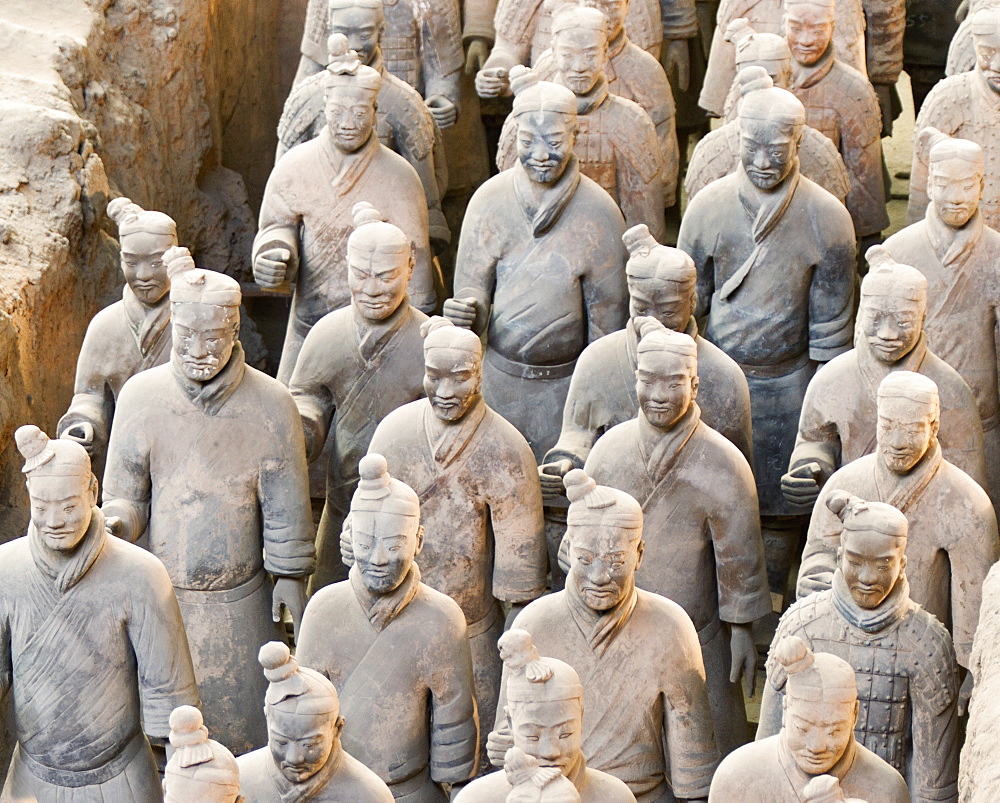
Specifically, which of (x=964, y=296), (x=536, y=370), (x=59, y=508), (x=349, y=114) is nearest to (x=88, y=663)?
(x=59, y=508)

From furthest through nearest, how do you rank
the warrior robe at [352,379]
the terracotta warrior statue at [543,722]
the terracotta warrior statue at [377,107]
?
the terracotta warrior statue at [377,107] < the warrior robe at [352,379] < the terracotta warrior statue at [543,722]

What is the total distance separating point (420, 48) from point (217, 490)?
11.6 ft

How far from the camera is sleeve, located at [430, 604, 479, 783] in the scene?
17.4 feet

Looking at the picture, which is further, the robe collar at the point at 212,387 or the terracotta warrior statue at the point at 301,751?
the robe collar at the point at 212,387

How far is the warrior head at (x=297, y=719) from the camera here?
468 centimetres

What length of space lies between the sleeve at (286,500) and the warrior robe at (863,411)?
58.3 inches

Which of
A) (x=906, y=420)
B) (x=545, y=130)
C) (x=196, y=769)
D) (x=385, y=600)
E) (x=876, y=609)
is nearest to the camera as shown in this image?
(x=196, y=769)

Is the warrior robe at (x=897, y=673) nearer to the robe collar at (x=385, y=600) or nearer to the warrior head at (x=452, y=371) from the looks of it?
the robe collar at (x=385, y=600)

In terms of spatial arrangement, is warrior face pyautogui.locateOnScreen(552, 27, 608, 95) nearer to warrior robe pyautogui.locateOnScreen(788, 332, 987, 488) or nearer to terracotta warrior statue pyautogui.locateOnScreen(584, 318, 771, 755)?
warrior robe pyautogui.locateOnScreen(788, 332, 987, 488)

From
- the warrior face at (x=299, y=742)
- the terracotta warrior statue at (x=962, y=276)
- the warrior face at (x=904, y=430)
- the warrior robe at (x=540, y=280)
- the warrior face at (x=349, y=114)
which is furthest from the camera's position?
the warrior face at (x=349, y=114)

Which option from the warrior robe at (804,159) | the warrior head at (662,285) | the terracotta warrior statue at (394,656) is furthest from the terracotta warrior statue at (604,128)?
the terracotta warrior statue at (394,656)

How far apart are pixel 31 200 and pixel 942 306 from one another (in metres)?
3.42

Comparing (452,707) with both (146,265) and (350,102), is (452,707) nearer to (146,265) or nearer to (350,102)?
(146,265)

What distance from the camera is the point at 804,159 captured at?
7629mm
